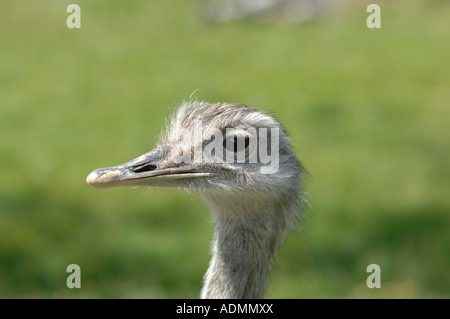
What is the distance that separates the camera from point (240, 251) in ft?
7.60

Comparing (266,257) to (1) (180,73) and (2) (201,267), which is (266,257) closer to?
(2) (201,267)

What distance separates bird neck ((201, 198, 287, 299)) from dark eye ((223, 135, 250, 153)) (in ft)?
0.59

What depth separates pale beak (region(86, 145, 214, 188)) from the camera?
81.9 inches

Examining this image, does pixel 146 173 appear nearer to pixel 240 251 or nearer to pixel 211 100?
pixel 240 251

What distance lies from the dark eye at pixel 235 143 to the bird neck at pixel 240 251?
0.59 feet

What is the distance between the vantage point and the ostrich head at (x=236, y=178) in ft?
7.35

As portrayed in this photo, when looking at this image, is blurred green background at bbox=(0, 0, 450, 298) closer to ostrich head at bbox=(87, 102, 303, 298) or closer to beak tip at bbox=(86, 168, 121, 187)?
ostrich head at bbox=(87, 102, 303, 298)

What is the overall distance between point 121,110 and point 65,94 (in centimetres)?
67

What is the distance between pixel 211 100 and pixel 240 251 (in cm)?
362

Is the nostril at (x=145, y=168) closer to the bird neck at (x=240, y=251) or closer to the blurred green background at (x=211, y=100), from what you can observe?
the bird neck at (x=240, y=251)

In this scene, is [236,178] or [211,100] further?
[211,100]

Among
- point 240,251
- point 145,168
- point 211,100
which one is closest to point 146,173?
point 145,168
